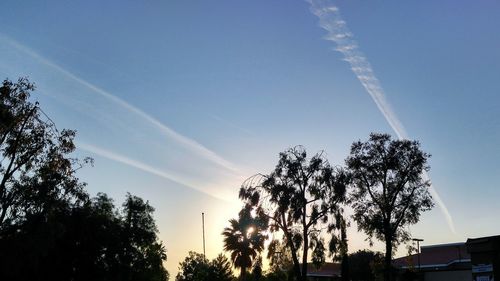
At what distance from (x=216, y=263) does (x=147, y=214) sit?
13.8 meters

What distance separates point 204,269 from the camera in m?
69.8

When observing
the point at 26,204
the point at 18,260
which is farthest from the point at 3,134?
the point at 18,260

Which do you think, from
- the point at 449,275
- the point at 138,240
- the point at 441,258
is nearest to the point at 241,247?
the point at 138,240

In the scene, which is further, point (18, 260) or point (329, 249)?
point (329, 249)

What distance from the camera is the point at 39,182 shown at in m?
32.1

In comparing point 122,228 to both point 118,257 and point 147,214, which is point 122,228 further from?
point 147,214

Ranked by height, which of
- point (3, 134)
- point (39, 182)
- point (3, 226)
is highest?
point (3, 134)

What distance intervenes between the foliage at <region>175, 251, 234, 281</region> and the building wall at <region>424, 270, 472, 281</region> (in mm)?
27478

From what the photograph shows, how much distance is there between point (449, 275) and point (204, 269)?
113 feet

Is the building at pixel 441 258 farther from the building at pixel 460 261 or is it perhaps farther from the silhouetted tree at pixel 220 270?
the silhouetted tree at pixel 220 270

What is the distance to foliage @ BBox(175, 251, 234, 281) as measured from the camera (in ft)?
219

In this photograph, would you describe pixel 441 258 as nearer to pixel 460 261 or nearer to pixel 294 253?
Answer: pixel 460 261

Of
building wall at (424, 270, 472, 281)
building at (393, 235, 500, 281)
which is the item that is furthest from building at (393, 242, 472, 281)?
building wall at (424, 270, 472, 281)

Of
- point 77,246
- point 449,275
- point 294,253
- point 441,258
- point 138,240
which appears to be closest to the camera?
point 294,253
